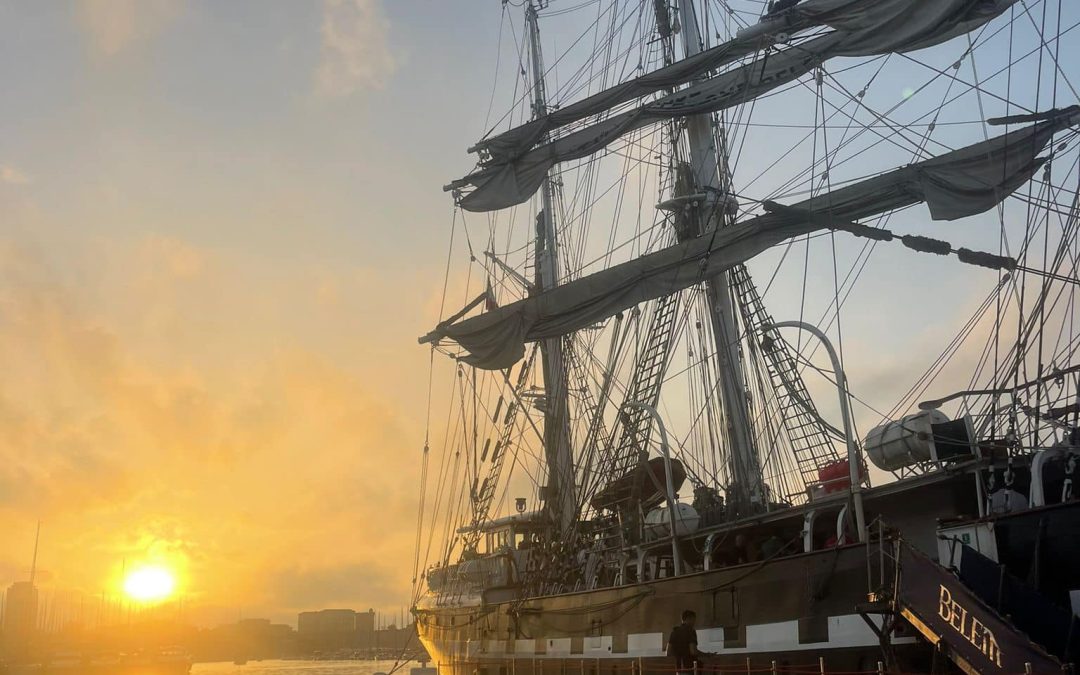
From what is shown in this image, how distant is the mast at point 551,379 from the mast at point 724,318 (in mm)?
5055

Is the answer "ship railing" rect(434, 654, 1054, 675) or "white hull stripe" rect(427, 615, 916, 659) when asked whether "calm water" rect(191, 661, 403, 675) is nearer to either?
"ship railing" rect(434, 654, 1054, 675)

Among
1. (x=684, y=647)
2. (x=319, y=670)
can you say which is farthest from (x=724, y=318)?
(x=319, y=670)

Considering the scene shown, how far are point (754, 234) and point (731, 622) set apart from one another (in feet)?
32.7

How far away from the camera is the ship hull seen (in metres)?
11.9

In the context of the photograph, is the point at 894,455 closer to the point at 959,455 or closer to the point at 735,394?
the point at 959,455

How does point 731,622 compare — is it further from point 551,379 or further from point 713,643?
point 551,379

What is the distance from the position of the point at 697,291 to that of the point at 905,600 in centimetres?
1488

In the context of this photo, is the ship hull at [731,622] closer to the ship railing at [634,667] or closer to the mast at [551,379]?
the ship railing at [634,667]

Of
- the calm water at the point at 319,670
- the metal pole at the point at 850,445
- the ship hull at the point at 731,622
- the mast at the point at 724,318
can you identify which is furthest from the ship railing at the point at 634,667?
the calm water at the point at 319,670

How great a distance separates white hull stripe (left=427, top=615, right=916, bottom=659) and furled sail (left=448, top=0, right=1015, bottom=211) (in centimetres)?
1046

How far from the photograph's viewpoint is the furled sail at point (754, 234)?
17.6 metres

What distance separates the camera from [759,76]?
2200cm


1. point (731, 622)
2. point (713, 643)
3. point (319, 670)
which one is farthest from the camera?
point (319, 670)

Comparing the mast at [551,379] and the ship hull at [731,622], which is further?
the mast at [551,379]
